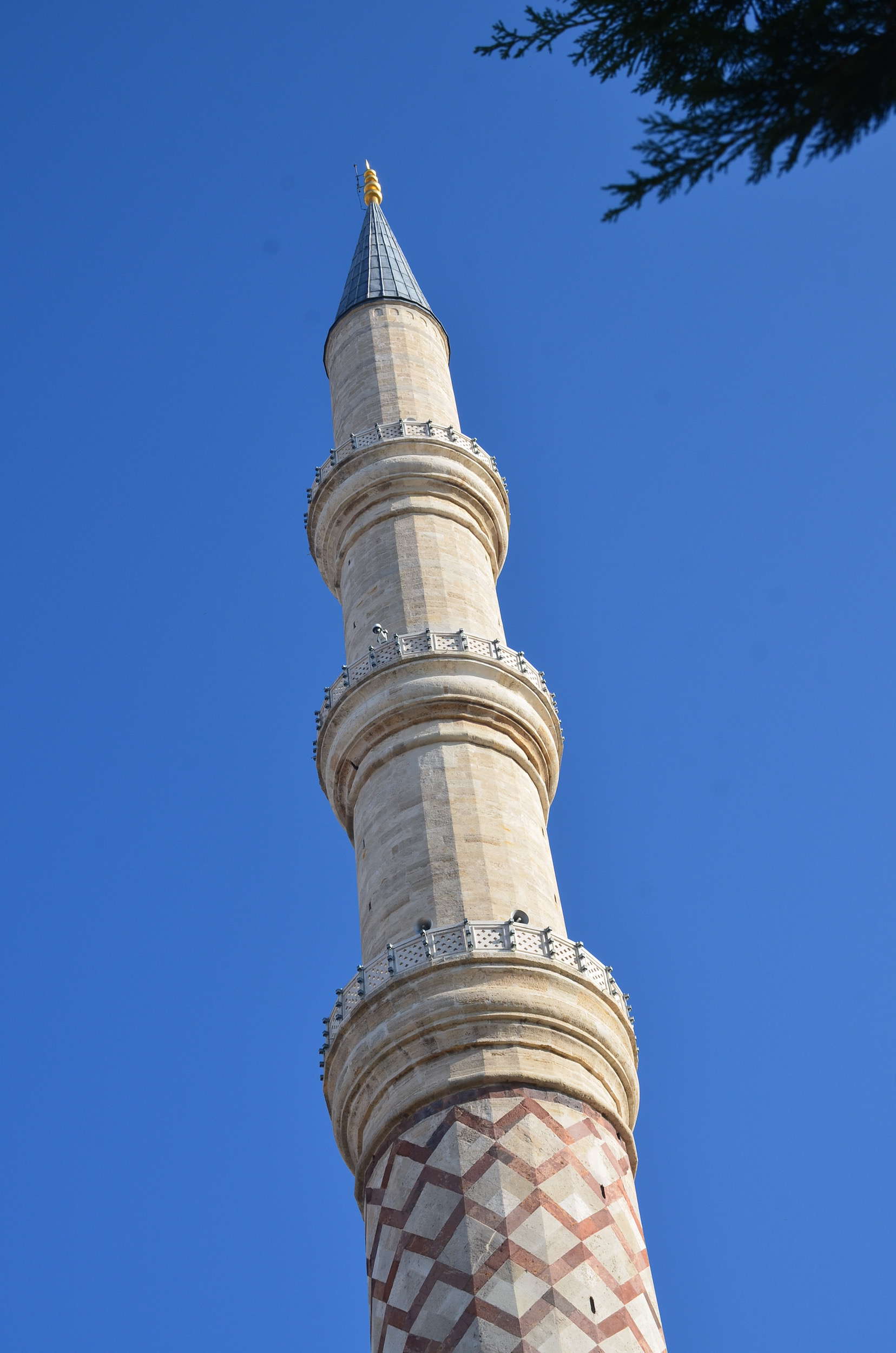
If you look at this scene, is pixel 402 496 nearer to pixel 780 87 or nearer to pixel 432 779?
pixel 432 779

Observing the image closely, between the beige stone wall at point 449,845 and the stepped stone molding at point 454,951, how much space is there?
0.37 meters

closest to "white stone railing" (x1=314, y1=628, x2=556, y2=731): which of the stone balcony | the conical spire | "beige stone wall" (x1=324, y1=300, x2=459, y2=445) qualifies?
the stone balcony

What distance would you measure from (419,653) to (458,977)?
417cm

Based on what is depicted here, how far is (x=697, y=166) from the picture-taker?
6.19 meters

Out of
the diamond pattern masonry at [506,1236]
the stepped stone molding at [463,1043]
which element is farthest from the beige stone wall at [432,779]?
the diamond pattern masonry at [506,1236]

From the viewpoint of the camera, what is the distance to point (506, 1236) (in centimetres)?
1332

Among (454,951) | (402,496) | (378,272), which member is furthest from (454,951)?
(378,272)

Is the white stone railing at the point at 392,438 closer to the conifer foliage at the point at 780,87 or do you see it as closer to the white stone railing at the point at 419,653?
the white stone railing at the point at 419,653

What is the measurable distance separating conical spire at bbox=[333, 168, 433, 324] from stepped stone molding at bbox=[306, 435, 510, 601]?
4008 millimetres

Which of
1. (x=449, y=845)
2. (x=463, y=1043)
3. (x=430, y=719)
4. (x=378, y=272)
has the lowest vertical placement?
(x=463, y=1043)

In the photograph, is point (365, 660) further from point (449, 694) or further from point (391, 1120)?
point (391, 1120)

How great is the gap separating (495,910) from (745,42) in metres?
10.3

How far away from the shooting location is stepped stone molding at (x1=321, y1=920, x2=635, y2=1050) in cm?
1498

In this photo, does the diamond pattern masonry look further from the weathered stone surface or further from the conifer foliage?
the conifer foliage
